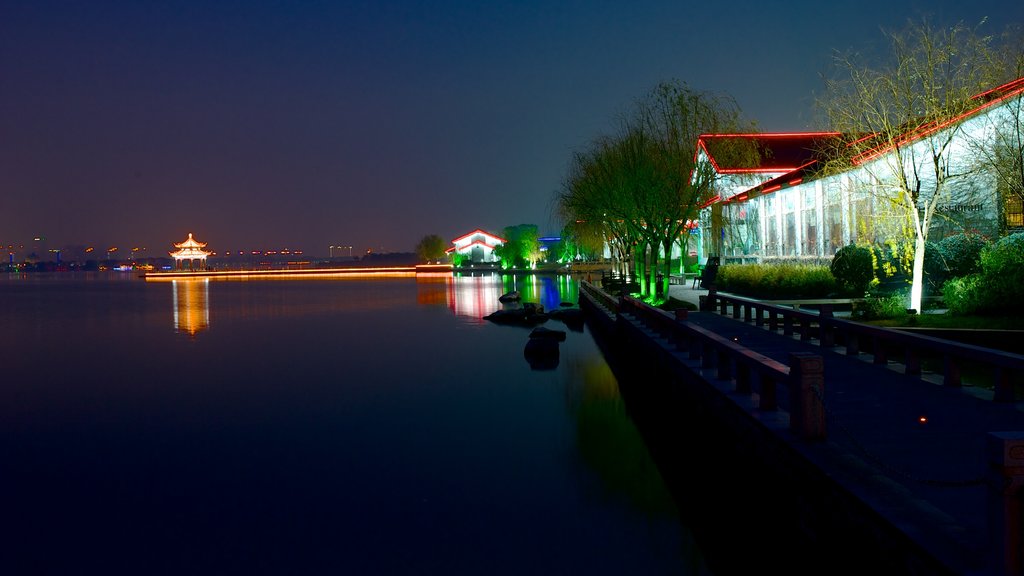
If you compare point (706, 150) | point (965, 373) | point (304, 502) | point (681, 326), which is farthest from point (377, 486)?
point (706, 150)

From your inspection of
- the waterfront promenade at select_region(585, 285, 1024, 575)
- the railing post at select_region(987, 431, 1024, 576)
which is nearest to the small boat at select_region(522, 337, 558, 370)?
the waterfront promenade at select_region(585, 285, 1024, 575)

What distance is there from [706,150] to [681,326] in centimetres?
1735

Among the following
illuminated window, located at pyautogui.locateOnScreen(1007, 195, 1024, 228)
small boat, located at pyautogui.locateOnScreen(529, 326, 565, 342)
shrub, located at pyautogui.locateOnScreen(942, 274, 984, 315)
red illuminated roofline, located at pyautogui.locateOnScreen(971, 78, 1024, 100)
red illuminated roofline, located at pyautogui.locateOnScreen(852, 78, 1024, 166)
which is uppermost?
red illuminated roofline, located at pyautogui.locateOnScreen(971, 78, 1024, 100)

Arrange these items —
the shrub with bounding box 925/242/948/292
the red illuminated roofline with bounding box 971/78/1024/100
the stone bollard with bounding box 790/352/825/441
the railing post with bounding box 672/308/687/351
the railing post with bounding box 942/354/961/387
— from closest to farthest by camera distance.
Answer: the stone bollard with bounding box 790/352/825/441
the railing post with bounding box 942/354/961/387
the railing post with bounding box 672/308/687/351
the red illuminated roofline with bounding box 971/78/1024/100
the shrub with bounding box 925/242/948/292

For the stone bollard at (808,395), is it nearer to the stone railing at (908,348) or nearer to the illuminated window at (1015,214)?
the stone railing at (908,348)

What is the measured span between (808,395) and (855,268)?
1724 cm

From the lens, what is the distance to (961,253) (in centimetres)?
2120

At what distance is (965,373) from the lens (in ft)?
46.5

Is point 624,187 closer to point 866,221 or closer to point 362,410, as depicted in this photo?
point 866,221

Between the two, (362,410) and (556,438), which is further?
(362,410)

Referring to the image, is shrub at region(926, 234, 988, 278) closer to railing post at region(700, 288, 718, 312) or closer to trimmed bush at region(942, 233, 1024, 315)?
trimmed bush at region(942, 233, 1024, 315)

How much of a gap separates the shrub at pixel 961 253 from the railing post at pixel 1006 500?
60.8ft

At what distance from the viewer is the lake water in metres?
9.49

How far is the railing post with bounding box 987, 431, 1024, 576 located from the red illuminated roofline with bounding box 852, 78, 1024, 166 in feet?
52.0
